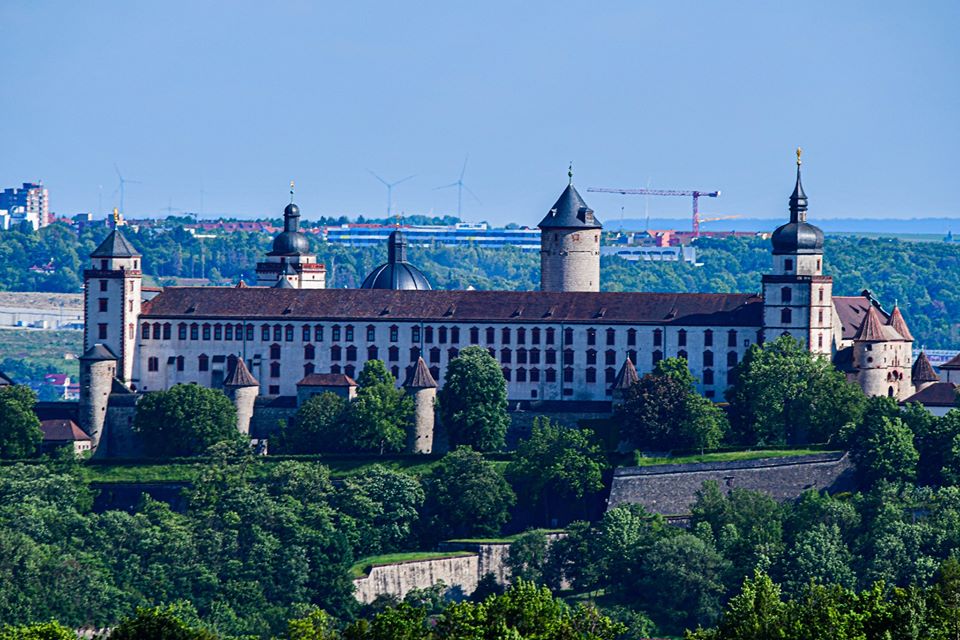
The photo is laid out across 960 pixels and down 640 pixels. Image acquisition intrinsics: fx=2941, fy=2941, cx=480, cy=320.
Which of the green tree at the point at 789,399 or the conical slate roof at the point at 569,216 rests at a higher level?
the conical slate roof at the point at 569,216

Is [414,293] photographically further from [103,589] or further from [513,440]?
[103,589]

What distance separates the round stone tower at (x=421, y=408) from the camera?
150 m

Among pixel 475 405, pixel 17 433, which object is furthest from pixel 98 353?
pixel 475 405

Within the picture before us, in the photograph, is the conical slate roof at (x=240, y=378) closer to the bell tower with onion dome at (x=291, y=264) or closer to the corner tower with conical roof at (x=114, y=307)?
the corner tower with conical roof at (x=114, y=307)

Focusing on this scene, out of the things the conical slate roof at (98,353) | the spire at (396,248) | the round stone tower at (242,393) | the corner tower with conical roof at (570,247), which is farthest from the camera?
the spire at (396,248)

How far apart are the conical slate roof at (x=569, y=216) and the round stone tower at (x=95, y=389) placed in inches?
1010

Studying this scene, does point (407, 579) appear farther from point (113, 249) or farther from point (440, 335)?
point (113, 249)

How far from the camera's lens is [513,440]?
151500mm

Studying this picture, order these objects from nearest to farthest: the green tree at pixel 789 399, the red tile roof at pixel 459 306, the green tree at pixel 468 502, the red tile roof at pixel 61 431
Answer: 1. the green tree at pixel 468 502
2. the green tree at pixel 789 399
3. the red tile roof at pixel 61 431
4. the red tile roof at pixel 459 306

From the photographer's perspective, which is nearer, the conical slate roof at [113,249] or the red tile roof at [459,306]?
the red tile roof at [459,306]

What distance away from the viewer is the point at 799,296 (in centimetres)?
15212

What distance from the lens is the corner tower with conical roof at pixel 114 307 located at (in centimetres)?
15688

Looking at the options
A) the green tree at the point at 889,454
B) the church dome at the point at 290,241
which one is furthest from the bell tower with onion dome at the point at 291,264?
the green tree at the point at 889,454

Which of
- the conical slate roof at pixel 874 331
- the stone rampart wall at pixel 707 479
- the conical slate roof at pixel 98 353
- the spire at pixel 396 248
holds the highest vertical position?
the spire at pixel 396 248
